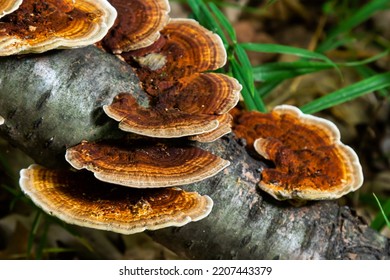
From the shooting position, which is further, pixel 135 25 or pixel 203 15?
pixel 203 15

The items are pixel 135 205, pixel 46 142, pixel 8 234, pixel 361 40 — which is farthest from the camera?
pixel 361 40

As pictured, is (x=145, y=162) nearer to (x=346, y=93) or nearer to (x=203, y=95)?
(x=203, y=95)

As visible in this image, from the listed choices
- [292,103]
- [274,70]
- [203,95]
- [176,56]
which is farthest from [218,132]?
[292,103]

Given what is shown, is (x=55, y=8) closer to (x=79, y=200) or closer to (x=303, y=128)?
(x=79, y=200)

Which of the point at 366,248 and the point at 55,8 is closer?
the point at 55,8

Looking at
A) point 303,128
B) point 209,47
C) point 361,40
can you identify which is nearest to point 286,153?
point 303,128

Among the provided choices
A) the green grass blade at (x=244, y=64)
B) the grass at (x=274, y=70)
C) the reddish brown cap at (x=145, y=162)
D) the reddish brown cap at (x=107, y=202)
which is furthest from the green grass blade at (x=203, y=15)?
the reddish brown cap at (x=107, y=202)

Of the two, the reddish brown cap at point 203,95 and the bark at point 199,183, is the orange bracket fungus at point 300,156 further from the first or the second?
the reddish brown cap at point 203,95
